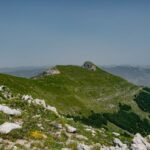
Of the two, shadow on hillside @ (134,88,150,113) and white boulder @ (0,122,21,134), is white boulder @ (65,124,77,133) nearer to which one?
white boulder @ (0,122,21,134)

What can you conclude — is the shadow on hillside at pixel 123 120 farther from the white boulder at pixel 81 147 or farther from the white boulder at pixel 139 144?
the white boulder at pixel 81 147

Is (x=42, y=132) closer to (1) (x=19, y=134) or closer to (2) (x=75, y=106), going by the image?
(1) (x=19, y=134)

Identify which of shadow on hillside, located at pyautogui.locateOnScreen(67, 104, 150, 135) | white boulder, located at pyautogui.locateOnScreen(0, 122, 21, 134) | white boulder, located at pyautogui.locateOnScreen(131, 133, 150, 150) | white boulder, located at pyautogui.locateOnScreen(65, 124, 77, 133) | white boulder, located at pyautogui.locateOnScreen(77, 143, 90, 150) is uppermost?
white boulder, located at pyautogui.locateOnScreen(0, 122, 21, 134)

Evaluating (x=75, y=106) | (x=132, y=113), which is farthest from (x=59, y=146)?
(x=132, y=113)

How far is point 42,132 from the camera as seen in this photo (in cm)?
3644

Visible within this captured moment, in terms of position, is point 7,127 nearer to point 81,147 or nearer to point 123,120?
point 81,147

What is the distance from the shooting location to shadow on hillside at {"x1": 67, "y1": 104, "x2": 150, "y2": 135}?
145 metres

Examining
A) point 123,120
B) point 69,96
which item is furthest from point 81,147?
point 69,96

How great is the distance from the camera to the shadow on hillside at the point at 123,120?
477 ft

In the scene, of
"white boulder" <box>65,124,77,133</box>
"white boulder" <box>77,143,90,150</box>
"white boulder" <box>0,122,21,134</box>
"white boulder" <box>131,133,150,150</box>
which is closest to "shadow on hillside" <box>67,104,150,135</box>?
"white boulder" <box>131,133,150,150</box>

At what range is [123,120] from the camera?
159875mm

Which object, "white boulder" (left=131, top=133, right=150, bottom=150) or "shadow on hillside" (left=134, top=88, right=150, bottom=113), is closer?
"white boulder" (left=131, top=133, right=150, bottom=150)

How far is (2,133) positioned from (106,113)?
12735cm

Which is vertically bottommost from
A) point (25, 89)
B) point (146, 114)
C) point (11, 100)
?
point (146, 114)
